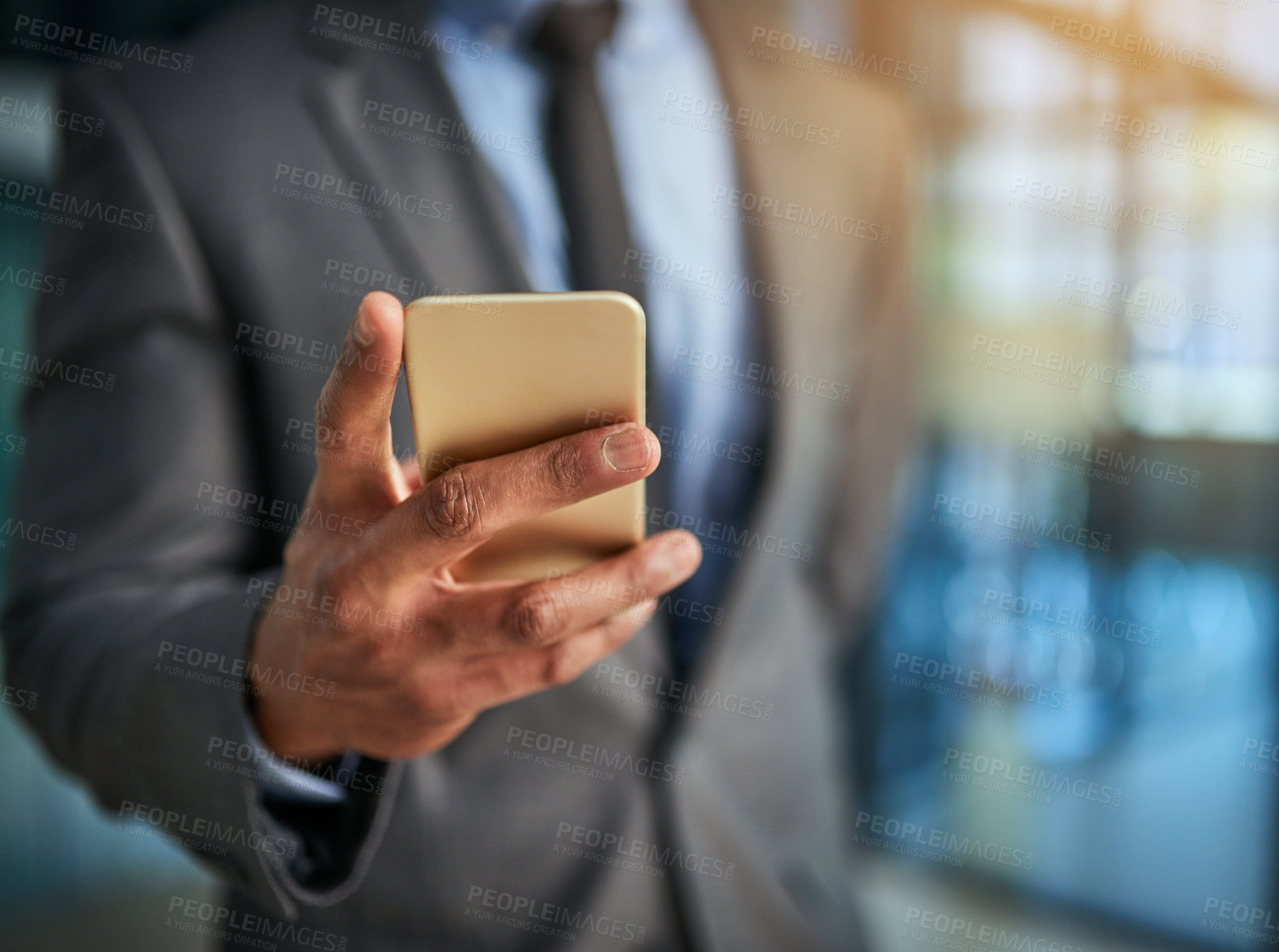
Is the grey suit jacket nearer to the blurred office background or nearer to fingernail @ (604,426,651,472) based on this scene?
fingernail @ (604,426,651,472)

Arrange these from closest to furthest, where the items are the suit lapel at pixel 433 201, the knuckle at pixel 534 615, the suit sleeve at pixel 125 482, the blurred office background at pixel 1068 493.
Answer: the knuckle at pixel 534 615 → the suit sleeve at pixel 125 482 → the suit lapel at pixel 433 201 → the blurred office background at pixel 1068 493

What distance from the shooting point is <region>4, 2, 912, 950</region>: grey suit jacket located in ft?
2.95

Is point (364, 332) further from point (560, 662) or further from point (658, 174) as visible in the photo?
point (658, 174)

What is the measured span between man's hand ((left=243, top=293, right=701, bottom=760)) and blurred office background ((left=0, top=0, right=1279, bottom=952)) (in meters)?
1.52

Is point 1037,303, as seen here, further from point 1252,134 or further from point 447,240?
A: point 447,240

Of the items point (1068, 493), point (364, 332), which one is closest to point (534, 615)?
point (364, 332)

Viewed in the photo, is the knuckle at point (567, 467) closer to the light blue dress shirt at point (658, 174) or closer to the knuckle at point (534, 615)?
the knuckle at point (534, 615)

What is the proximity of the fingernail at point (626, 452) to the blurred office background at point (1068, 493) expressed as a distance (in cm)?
152

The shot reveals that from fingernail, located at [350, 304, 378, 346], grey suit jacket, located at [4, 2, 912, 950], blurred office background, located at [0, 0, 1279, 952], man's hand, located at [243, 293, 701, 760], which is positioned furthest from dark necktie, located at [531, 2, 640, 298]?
blurred office background, located at [0, 0, 1279, 952]

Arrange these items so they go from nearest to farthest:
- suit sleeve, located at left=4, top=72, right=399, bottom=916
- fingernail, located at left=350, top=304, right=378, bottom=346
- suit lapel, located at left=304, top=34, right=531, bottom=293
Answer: fingernail, located at left=350, top=304, right=378, bottom=346 < suit sleeve, located at left=4, top=72, right=399, bottom=916 < suit lapel, located at left=304, top=34, right=531, bottom=293

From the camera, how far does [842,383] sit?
4.16 feet

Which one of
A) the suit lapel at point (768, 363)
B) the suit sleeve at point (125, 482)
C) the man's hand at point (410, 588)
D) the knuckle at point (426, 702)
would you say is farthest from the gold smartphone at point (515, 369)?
the suit lapel at point (768, 363)

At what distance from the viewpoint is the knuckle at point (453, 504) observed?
1.81ft

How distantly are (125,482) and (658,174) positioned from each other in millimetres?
779
